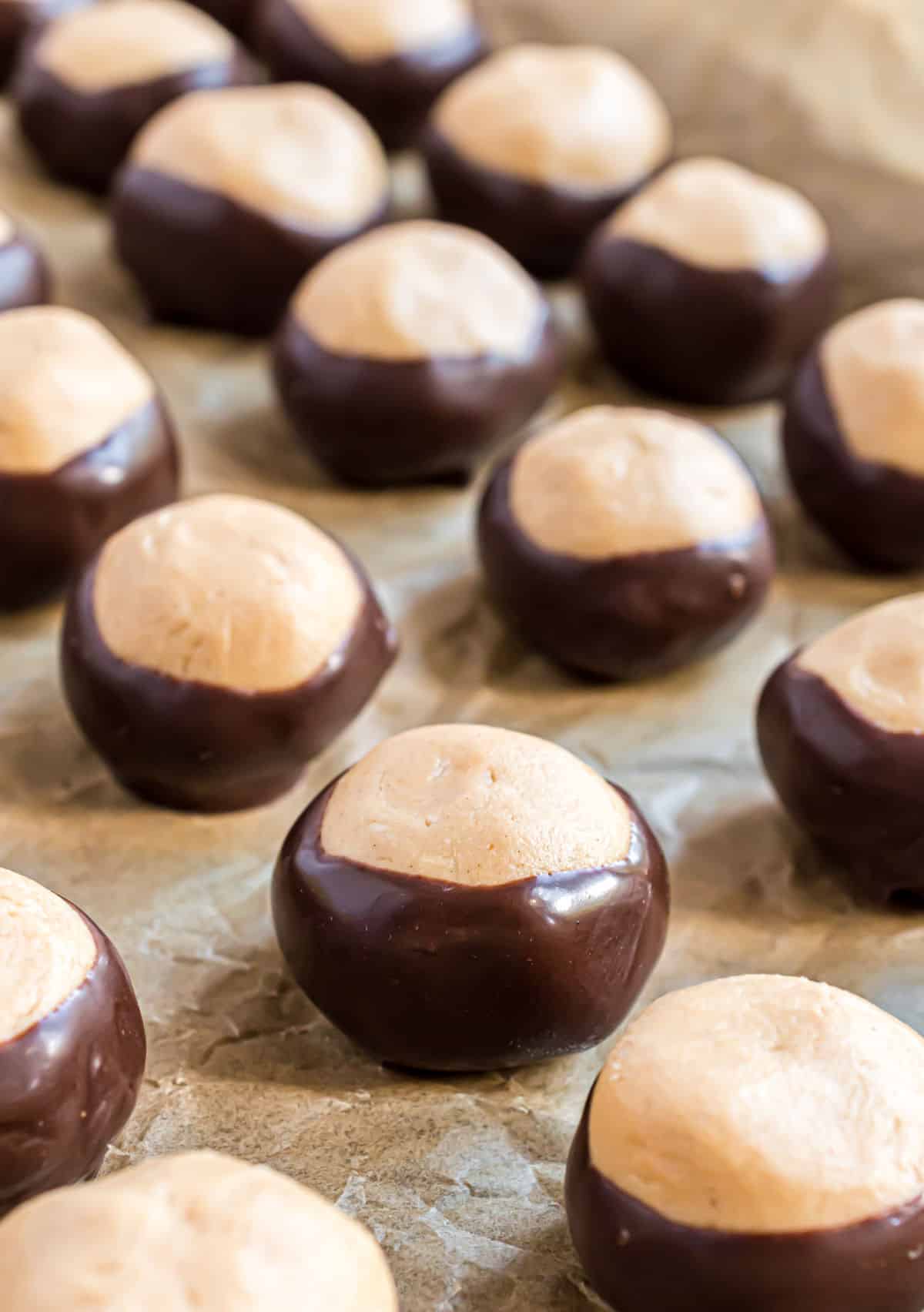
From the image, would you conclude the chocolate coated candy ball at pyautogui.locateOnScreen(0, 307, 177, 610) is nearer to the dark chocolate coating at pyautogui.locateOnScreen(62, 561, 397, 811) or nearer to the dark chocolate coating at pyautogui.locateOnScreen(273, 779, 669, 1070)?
the dark chocolate coating at pyautogui.locateOnScreen(62, 561, 397, 811)

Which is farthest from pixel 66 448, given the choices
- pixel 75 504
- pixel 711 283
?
pixel 711 283

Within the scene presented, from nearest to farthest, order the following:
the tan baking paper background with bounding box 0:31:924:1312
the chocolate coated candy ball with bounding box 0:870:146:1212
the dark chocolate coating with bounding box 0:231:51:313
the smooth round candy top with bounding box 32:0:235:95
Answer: the chocolate coated candy ball with bounding box 0:870:146:1212 < the tan baking paper background with bounding box 0:31:924:1312 < the dark chocolate coating with bounding box 0:231:51:313 < the smooth round candy top with bounding box 32:0:235:95

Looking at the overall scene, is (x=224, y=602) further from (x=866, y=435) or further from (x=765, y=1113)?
(x=866, y=435)

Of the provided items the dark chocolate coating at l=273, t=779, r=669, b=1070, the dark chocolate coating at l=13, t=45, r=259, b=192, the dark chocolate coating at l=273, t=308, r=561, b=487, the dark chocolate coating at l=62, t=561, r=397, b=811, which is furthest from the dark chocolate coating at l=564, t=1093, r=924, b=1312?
the dark chocolate coating at l=13, t=45, r=259, b=192

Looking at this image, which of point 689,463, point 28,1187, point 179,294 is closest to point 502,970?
point 28,1187

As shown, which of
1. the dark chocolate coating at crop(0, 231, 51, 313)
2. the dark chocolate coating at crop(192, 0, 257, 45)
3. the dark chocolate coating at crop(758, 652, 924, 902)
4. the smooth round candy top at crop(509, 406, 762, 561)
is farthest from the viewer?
the dark chocolate coating at crop(192, 0, 257, 45)

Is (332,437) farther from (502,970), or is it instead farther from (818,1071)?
(818,1071)

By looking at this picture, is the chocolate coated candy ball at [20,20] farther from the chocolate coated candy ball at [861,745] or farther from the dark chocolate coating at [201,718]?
the chocolate coated candy ball at [861,745]
